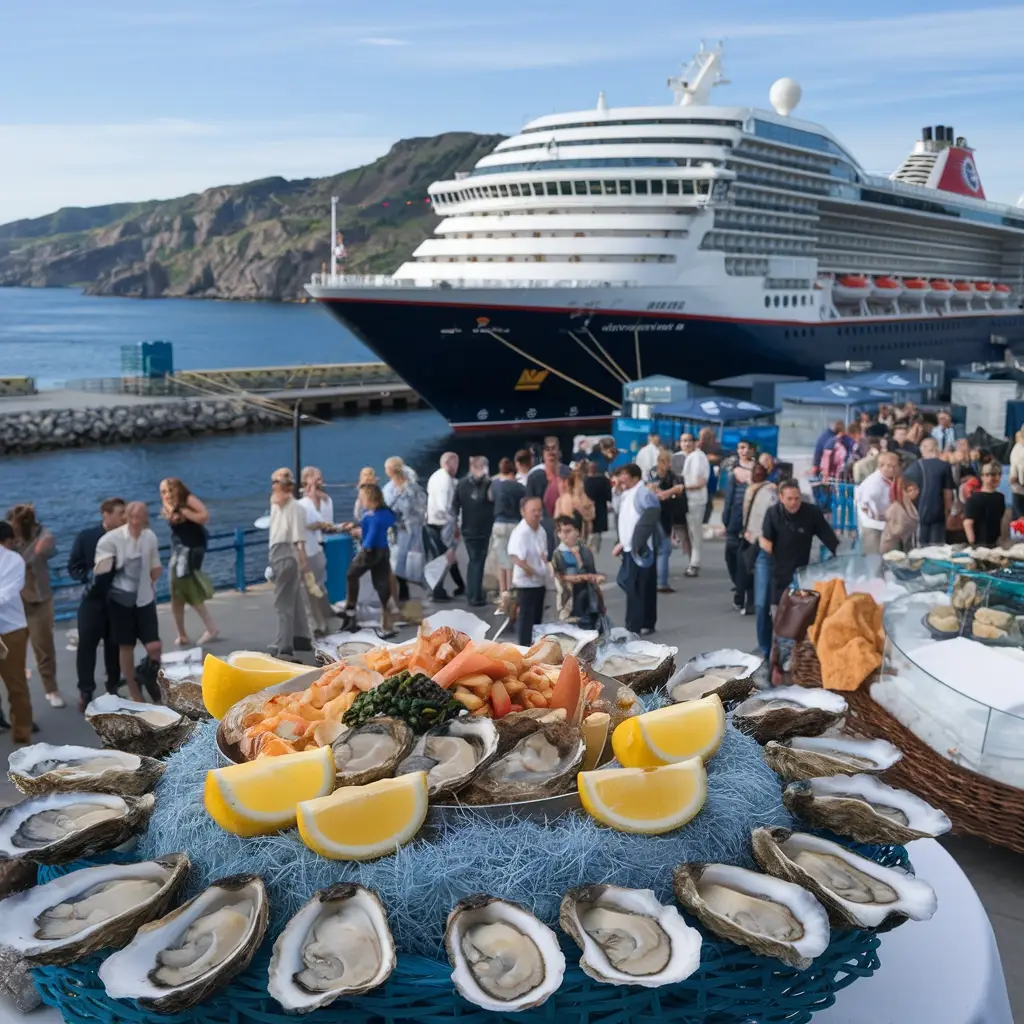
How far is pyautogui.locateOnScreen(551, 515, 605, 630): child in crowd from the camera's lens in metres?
8.86

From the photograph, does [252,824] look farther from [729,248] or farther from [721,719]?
[729,248]

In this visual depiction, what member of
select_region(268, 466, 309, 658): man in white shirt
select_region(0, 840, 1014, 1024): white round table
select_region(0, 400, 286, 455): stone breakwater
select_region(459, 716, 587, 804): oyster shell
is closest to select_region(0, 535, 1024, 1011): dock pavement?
select_region(268, 466, 309, 658): man in white shirt

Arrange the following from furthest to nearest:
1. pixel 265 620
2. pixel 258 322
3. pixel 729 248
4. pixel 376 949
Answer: pixel 258 322
pixel 729 248
pixel 265 620
pixel 376 949

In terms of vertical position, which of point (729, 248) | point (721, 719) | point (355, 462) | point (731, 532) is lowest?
point (355, 462)

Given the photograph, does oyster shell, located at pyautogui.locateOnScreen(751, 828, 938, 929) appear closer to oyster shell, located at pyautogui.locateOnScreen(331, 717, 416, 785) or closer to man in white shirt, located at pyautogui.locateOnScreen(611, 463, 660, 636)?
oyster shell, located at pyautogui.locateOnScreen(331, 717, 416, 785)

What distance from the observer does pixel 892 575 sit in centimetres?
745

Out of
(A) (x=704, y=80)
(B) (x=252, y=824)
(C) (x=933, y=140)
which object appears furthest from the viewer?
(C) (x=933, y=140)

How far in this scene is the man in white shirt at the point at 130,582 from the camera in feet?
24.9

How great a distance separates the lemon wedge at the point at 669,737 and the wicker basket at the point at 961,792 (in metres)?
2.44

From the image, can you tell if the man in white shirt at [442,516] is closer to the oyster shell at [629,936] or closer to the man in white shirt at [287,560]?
the man in white shirt at [287,560]

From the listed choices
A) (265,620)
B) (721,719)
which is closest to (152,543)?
(265,620)

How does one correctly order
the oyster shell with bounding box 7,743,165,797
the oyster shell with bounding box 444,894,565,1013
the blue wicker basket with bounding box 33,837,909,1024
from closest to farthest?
1. the oyster shell with bounding box 444,894,565,1013
2. the blue wicker basket with bounding box 33,837,909,1024
3. the oyster shell with bounding box 7,743,165,797

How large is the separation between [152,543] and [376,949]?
5448 millimetres

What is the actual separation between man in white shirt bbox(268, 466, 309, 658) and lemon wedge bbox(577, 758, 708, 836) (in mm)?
6216
